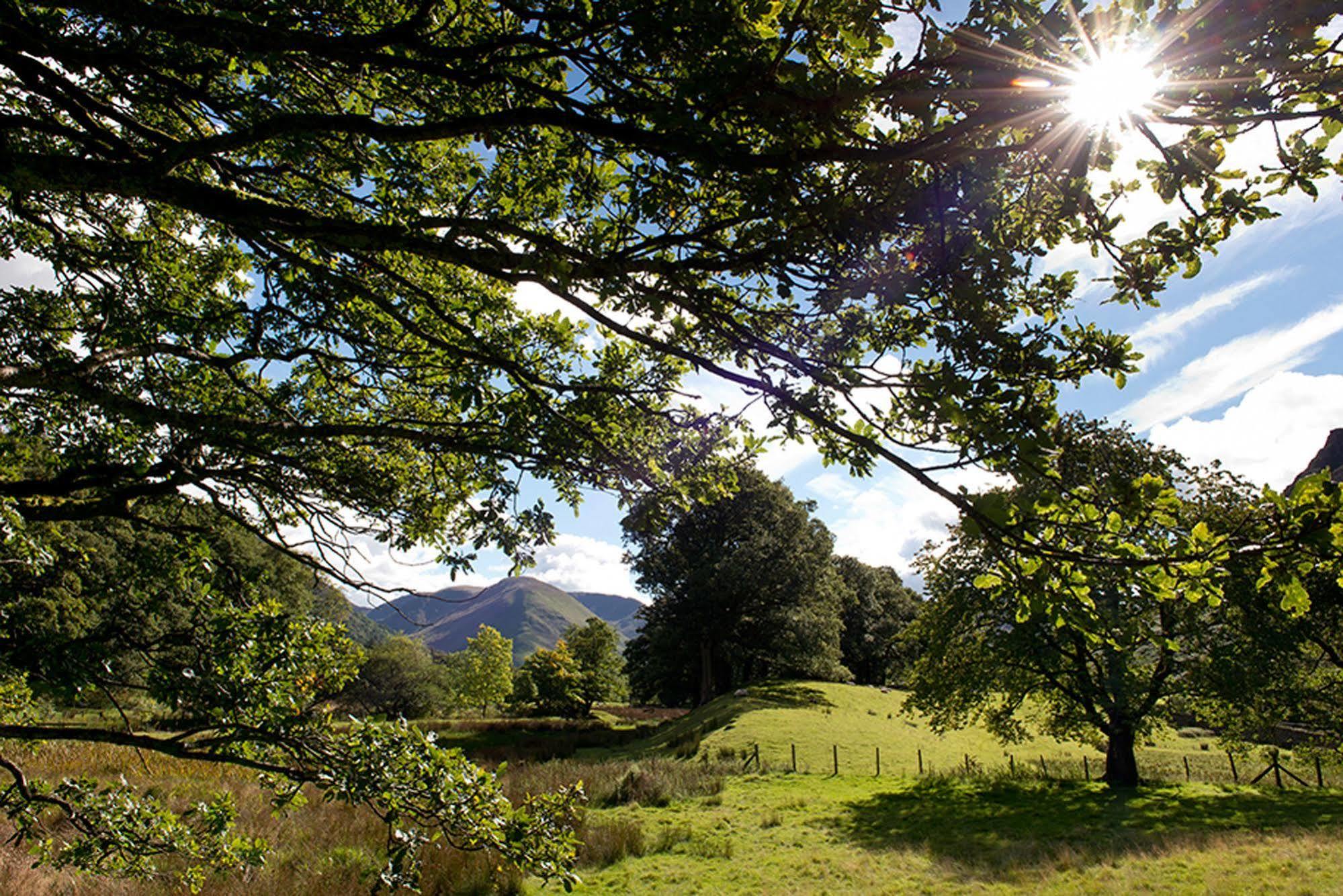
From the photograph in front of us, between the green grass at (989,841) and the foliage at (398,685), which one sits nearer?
the green grass at (989,841)

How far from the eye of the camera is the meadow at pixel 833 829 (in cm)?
1049

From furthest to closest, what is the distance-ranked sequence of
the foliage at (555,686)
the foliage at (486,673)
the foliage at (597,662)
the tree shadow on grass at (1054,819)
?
the foliage at (486,673) < the foliage at (597,662) < the foliage at (555,686) < the tree shadow on grass at (1054,819)

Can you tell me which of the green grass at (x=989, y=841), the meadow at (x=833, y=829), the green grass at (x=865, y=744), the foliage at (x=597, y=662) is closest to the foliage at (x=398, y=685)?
the foliage at (x=597, y=662)

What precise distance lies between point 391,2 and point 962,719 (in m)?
22.9

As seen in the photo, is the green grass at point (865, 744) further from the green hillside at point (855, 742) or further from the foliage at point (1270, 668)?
the foliage at point (1270, 668)

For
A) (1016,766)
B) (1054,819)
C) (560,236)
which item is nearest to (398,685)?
(1016,766)

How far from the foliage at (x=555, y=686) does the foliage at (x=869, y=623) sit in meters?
20.7

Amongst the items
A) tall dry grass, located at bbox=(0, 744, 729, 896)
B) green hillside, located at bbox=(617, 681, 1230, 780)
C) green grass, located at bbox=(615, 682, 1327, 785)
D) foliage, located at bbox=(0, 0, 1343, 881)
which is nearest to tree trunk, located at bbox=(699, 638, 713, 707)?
green hillside, located at bbox=(617, 681, 1230, 780)

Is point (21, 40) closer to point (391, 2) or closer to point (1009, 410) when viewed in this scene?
point (391, 2)

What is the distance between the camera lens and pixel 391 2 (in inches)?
183

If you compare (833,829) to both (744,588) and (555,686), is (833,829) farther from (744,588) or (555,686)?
(555,686)

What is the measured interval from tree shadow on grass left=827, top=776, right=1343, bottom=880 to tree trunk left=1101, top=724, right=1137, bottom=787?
0.44 meters

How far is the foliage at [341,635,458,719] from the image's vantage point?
48.0 m

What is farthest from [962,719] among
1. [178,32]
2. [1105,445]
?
[178,32]
